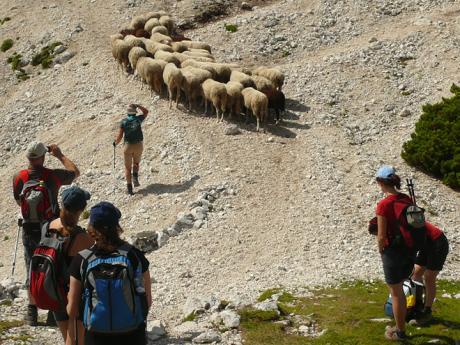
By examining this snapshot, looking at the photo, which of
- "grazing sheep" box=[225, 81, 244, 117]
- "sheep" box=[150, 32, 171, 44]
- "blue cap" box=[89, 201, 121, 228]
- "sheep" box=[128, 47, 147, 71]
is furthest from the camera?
"sheep" box=[150, 32, 171, 44]

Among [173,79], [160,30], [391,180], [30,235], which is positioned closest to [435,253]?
[391,180]

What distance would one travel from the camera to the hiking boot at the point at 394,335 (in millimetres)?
9352

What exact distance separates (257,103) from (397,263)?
12305mm

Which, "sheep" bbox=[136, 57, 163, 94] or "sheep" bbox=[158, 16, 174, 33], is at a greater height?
"sheep" bbox=[158, 16, 174, 33]

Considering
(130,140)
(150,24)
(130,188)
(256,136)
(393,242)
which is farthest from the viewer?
(150,24)

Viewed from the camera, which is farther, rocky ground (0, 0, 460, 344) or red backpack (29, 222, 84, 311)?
rocky ground (0, 0, 460, 344)

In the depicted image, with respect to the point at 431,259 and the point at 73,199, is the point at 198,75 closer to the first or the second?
the point at 431,259

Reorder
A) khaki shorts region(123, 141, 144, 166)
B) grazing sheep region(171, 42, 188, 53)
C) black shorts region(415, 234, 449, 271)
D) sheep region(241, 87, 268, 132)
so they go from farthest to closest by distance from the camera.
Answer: grazing sheep region(171, 42, 188, 53), sheep region(241, 87, 268, 132), khaki shorts region(123, 141, 144, 166), black shorts region(415, 234, 449, 271)

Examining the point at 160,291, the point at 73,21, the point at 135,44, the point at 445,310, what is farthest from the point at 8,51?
the point at 445,310

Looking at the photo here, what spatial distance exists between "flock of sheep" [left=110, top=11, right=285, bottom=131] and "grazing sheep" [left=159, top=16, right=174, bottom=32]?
1.99 m

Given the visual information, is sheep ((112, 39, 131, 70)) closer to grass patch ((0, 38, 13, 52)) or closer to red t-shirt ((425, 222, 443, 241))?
grass patch ((0, 38, 13, 52))

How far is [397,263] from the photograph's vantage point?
893 cm

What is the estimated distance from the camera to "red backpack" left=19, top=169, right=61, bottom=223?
397 inches

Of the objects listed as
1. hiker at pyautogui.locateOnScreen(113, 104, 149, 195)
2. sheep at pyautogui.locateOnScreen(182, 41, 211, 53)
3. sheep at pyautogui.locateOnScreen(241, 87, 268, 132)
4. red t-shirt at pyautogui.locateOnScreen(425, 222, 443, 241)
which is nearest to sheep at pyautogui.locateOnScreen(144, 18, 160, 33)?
sheep at pyautogui.locateOnScreen(182, 41, 211, 53)
